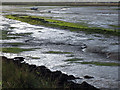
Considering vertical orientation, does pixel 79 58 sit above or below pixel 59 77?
below

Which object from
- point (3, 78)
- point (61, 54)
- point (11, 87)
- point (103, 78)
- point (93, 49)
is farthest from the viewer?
point (93, 49)

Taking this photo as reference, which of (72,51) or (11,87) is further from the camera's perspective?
(72,51)

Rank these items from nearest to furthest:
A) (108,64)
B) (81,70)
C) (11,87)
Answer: (11,87), (81,70), (108,64)

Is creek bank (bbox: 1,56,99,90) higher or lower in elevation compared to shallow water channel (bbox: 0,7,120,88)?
higher

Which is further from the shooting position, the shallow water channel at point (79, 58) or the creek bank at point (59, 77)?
the shallow water channel at point (79, 58)

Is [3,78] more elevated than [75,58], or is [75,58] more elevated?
[3,78]

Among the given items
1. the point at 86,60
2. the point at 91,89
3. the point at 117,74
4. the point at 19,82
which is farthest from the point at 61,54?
the point at 19,82

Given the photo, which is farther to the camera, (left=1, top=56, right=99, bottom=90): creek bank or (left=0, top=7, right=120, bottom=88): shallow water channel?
(left=0, top=7, right=120, bottom=88): shallow water channel

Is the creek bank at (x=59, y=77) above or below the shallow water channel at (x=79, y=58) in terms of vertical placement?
above

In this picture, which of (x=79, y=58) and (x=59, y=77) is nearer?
(x=59, y=77)

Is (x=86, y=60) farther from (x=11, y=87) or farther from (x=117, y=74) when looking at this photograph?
(x=11, y=87)

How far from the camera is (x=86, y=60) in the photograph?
39.4ft

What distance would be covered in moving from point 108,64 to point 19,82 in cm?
592

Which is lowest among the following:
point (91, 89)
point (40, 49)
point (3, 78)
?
point (40, 49)
